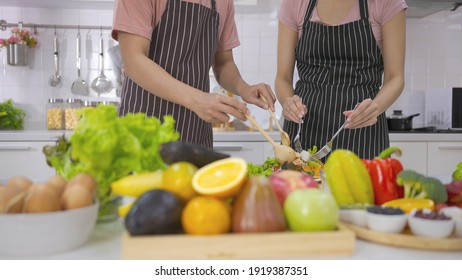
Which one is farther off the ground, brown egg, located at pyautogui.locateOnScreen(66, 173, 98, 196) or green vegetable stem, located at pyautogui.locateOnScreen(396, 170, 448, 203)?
brown egg, located at pyautogui.locateOnScreen(66, 173, 98, 196)

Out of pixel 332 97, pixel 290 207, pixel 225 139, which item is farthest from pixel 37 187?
pixel 225 139

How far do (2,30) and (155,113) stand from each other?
2203 mm

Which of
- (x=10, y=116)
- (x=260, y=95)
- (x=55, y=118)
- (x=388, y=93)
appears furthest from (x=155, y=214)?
(x=10, y=116)

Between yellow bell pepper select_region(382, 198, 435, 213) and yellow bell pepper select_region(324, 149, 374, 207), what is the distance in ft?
0.18

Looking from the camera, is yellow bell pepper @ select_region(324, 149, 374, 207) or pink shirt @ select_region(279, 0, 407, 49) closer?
yellow bell pepper @ select_region(324, 149, 374, 207)

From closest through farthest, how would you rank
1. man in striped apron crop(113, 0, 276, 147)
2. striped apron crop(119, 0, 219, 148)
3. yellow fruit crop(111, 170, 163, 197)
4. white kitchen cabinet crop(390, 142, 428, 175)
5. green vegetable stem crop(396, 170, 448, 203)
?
yellow fruit crop(111, 170, 163, 197), green vegetable stem crop(396, 170, 448, 203), man in striped apron crop(113, 0, 276, 147), striped apron crop(119, 0, 219, 148), white kitchen cabinet crop(390, 142, 428, 175)

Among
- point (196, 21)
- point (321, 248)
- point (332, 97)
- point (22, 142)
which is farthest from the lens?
point (22, 142)

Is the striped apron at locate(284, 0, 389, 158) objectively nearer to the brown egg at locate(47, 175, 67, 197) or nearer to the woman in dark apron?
the woman in dark apron

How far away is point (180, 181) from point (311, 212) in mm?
218

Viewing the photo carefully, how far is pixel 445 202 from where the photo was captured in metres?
0.96

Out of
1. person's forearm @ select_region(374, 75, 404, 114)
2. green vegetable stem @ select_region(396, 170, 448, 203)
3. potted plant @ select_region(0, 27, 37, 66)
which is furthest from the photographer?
potted plant @ select_region(0, 27, 37, 66)

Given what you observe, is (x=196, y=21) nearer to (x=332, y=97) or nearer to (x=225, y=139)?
(x=332, y=97)

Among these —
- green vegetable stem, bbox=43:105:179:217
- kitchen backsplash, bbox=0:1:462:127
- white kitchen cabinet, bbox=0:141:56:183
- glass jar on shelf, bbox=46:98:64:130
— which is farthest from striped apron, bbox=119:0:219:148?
kitchen backsplash, bbox=0:1:462:127

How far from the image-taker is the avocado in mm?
733
